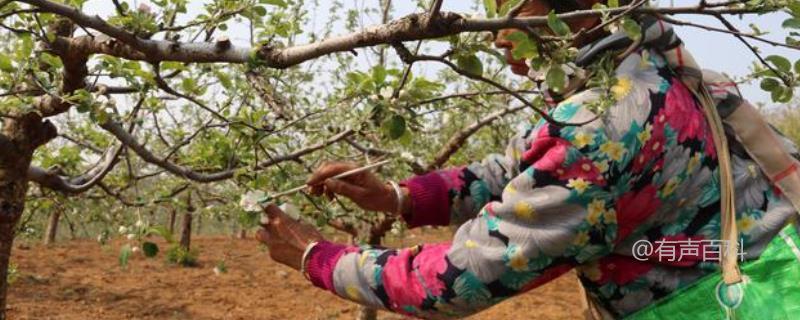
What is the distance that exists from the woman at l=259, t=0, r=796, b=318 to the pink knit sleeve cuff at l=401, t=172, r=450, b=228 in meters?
0.42

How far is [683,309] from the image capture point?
139cm

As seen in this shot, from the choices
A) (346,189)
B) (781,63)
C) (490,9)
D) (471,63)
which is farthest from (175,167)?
(781,63)

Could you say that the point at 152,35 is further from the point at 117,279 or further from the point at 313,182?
the point at 117,279

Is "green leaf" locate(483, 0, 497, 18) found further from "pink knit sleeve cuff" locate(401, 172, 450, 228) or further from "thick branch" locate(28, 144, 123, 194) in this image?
"thick branch" locate(28, 144, 123, 194)

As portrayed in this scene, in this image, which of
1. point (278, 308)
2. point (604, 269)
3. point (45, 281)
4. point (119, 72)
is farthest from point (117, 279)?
point (604, 269)

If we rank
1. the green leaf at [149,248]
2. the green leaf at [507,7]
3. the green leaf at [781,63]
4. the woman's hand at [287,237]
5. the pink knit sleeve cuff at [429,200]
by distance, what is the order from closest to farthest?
1. the green leaf at [507,7]
2. the green leaf at [781,63]
3. the woman's hand at [287,237]
4. the green leaf at [149,248]
5. the pink knit sleeve cuff at [429,200]

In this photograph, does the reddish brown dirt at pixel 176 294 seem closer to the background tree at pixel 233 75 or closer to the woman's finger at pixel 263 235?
the background tree at pixel 233 75

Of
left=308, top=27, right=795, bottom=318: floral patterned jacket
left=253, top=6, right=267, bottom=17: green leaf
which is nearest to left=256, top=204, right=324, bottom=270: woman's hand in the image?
left=308, top=27, right=795, bottom=318: floral patterned jacket

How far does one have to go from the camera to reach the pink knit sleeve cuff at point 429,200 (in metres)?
1.98

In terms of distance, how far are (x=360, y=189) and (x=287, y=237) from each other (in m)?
0.35

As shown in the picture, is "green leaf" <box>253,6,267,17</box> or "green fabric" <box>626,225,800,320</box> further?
"green leaf" <box>253,6,267,17</box>

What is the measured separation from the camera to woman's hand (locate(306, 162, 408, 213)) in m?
1.91

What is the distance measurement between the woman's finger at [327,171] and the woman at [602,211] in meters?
0.33

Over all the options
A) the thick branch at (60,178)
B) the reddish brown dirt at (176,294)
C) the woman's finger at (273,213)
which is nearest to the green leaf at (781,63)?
the woman's finger at (273,213)
